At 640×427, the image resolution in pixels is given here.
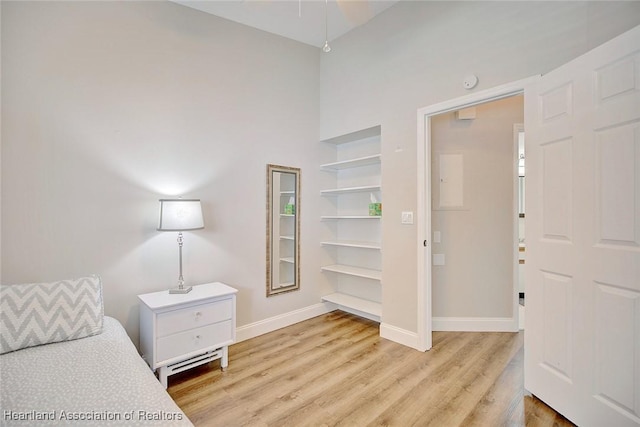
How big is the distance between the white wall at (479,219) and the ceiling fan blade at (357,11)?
128 centimetres

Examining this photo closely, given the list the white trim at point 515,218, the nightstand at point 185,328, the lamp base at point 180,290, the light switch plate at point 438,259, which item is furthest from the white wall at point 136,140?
the white trim at point 515,218

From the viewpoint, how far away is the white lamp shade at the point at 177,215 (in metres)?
2.33

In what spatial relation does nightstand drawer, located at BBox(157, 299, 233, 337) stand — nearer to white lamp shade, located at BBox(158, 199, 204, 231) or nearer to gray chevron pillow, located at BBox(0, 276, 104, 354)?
gray chevron pillow, located at BBox(0, 276, 104, 354)

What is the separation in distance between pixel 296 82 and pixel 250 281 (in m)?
2.31

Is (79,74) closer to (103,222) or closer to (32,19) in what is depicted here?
(32,19)

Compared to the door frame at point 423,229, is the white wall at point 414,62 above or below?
above

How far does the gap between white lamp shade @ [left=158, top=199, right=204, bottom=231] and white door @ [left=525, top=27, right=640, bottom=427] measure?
2.46m

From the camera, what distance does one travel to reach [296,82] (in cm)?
350

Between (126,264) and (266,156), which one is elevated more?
(266,156)

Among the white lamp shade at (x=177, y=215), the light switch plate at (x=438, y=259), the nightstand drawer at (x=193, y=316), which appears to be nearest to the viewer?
the nightstand drawer at (x=193, y=316)

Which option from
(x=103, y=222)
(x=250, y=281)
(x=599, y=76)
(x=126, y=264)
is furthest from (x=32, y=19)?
(x=599, y=76)

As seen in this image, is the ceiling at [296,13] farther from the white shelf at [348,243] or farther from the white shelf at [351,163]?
the white shelf at [348,243]

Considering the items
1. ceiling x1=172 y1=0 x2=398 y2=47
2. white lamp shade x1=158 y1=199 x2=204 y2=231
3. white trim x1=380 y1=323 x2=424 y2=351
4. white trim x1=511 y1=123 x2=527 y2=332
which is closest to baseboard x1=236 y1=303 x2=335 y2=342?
white trim x1=380 y1=323 x2=424 y2=351

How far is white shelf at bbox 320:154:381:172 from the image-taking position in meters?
3.32
